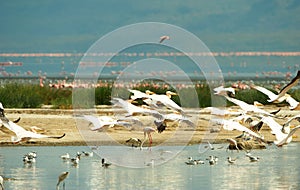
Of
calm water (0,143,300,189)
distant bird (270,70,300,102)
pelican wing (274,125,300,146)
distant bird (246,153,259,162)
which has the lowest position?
calm water (0,143,300,189)

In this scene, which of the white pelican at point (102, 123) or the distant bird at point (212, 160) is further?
the white pelican at point (102, 123)

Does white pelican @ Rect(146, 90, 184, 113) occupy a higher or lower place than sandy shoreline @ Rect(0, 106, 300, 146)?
higher

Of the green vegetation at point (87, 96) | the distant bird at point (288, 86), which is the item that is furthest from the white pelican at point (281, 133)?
the green vegetation at point (87, 96)

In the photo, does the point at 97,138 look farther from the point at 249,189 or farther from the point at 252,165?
the point at 249,189

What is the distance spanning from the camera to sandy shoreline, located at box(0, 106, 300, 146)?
17984 millimetres

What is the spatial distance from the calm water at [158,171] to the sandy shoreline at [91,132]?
1.27 m

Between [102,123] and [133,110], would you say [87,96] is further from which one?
[102,123]

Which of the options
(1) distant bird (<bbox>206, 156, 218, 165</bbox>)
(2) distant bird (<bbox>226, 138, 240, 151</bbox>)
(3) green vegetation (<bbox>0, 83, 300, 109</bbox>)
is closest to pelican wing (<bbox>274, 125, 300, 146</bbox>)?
(1) distant bird (<bbox>206, 156, 218, 165</bbox>)

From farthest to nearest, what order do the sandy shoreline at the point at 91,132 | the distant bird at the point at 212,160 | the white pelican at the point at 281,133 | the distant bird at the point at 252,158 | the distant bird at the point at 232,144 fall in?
the sandy shoreline at the point at 91,132, the distant bird at the point at 232,144, the distant bird at the point at 252,158, the distant bird at the point at 212,160, the white pelican at the point at 281,133

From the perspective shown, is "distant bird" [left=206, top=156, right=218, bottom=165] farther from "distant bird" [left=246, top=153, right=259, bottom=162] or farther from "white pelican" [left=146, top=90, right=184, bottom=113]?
"white pelican" [left=146, top=90, right=184, bottom=113]

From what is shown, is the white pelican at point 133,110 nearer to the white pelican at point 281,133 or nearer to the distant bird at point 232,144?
the distant bird at point 232,144

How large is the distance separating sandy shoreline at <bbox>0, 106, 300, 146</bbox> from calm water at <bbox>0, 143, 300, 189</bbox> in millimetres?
1267

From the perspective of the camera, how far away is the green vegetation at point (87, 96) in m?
24.8

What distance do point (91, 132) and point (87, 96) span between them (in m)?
7.35
